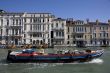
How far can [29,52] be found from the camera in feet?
106

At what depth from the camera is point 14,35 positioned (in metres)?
69.2

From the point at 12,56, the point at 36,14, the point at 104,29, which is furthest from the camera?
the point at 104,29

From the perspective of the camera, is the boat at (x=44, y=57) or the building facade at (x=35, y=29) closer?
the boat at (x=44, y=57)

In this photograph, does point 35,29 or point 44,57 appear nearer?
point 44,57

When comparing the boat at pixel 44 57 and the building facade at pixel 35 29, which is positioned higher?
the building facade at pixel 35 29

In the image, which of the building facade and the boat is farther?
the building facade

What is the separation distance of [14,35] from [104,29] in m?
23.8

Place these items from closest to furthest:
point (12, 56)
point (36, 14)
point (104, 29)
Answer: point (12, 56) → point (36, 14) → point (104, 29)

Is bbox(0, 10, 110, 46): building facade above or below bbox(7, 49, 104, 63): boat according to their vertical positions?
above

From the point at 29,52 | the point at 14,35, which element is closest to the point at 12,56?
the point at 29,52

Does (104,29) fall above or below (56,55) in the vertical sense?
above

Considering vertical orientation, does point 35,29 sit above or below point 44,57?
above

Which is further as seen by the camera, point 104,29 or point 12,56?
point 104,29

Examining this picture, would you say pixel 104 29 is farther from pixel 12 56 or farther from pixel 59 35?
pixel 12 56
